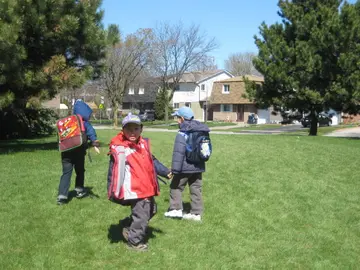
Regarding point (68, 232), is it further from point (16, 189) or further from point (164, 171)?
point (16, 189)

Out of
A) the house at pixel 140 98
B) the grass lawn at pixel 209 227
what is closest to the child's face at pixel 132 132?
the grass lawn at pixel 209 227

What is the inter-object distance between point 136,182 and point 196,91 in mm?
57100

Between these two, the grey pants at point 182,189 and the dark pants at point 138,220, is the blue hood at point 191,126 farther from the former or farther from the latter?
the dark pants at point 138,220

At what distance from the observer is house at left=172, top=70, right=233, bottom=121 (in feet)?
199

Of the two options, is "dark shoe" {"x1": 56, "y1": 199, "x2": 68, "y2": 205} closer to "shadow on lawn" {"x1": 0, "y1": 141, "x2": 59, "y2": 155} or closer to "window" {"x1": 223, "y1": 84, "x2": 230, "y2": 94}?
"shadow on lawn" {"x1": 0, "y1": 141, "x2": 59, "y2": 155}

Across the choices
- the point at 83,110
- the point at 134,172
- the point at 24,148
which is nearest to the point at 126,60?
the point at 24,148

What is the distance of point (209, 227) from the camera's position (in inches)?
232

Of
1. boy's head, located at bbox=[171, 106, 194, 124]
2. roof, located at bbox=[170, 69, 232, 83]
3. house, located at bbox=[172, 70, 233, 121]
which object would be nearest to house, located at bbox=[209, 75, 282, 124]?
house, located at bbox=[172, 70, 233, 121]

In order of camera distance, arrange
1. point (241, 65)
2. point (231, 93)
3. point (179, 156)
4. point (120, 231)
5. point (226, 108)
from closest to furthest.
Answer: point (120, 231), point (179, 156), point (231, 93), point (226, 108), point (241, 65)

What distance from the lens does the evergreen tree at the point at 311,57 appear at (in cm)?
2350

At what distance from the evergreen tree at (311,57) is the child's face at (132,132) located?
2049 cm

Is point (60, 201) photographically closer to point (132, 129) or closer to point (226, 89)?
point (132, 129)

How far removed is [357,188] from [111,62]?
38017mm

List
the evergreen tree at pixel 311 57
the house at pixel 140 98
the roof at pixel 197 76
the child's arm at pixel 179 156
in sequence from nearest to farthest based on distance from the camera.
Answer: the child's arm at pixel 179 156
the evergreen tree at pixel 311 57
the roof at pixel 197 76
the house at pixel 140 98
